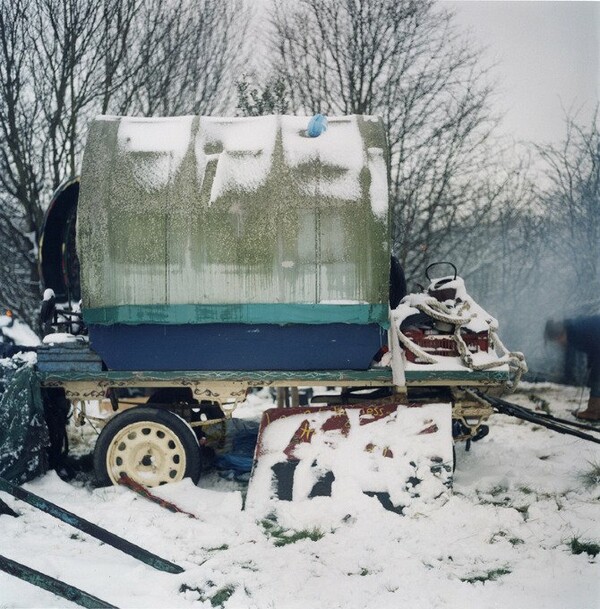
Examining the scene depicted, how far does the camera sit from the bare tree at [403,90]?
30.2ft

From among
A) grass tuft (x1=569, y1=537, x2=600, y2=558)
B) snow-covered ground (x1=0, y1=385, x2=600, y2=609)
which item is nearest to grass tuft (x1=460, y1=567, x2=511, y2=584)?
snow-covered ground (x1=0, y1=385, x2=600, y2=609)

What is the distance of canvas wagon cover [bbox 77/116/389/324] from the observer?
5648 millimetres

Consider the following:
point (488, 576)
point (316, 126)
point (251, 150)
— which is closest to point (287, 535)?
point (488, 576)

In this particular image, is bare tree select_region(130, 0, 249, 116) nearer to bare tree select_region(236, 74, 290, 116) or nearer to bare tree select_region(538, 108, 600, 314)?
bare tree select_region(236, 74, 290, 116)

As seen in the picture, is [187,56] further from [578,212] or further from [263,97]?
[578,212]

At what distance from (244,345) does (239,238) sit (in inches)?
36.8

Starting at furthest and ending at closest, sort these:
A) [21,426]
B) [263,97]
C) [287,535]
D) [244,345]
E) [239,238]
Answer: [263,97] → [21,426] → [244,345] → [239,238] → [287,535]

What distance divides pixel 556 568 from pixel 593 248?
28.4 ft

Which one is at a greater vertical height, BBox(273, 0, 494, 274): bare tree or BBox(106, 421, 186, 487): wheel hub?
BBox(273, 0, 494, 274): bare tree

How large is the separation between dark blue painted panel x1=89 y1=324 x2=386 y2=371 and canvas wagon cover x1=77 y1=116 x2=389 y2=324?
0.13 meters

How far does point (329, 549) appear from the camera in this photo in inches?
184

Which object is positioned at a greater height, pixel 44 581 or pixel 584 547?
pixel 44 581

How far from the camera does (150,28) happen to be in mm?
9844

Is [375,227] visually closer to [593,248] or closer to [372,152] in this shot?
[372,152]
